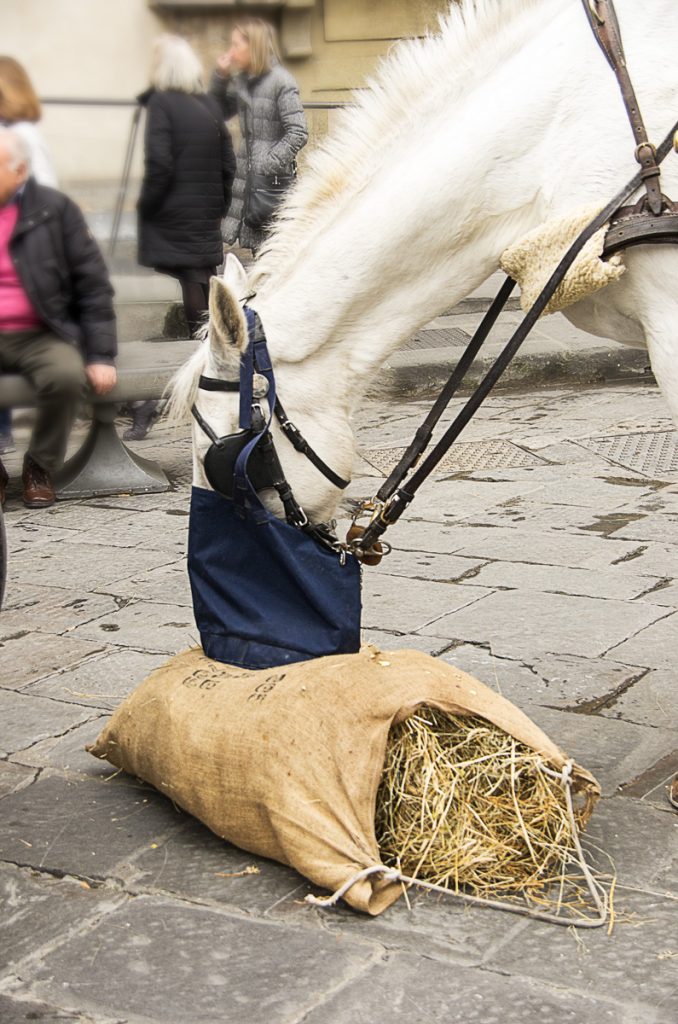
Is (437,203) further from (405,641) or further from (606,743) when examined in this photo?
(405,641)

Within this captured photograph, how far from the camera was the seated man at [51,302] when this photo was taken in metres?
5.95

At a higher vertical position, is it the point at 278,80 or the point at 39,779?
the point at 278,80

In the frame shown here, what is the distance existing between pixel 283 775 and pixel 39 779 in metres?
0.87

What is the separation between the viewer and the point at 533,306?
9.70 ft

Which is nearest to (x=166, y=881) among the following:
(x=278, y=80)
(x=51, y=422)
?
(x=51, y=422)

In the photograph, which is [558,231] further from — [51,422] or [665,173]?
[51,422]

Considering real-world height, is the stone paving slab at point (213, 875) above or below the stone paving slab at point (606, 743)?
below

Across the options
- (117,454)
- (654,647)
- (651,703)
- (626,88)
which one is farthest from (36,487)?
(626,88)

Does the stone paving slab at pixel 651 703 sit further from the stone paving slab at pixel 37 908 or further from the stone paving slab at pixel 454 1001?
the stone paving slab at pixel 37 908

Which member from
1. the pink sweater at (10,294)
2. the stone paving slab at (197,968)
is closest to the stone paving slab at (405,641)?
the stone paving slab at (197,968)

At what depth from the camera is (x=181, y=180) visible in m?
7.80

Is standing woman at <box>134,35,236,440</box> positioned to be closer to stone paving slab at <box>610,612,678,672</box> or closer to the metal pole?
the metal pole

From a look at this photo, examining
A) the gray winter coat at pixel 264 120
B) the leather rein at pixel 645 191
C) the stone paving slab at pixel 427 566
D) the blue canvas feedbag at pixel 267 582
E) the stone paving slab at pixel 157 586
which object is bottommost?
the stone paving slab at pixel 157 586

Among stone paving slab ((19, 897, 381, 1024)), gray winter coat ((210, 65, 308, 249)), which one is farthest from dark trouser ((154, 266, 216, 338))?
stone paving slab ((19, 897, 381, 1024))
